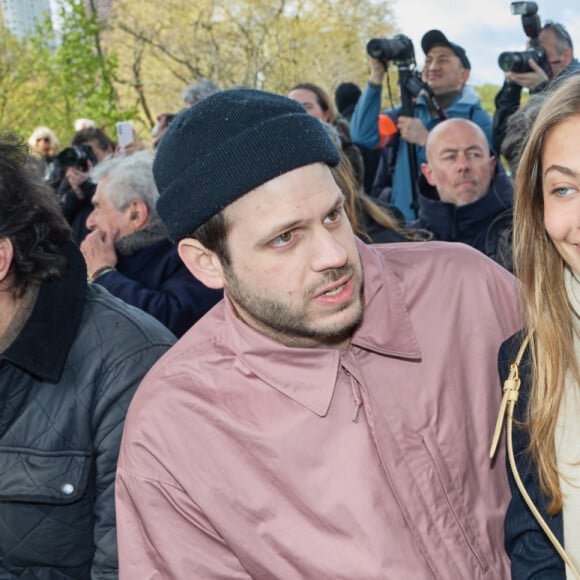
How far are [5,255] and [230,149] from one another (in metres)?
0.81

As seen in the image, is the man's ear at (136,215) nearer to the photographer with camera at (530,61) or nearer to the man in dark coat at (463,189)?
the man in dark coat at (463,189)

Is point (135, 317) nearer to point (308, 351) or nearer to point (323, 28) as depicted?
point (308, 351)

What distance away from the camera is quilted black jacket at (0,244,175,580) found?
2057 mm

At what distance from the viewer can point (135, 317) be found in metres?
2.22

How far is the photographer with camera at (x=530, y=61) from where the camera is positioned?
4480mm

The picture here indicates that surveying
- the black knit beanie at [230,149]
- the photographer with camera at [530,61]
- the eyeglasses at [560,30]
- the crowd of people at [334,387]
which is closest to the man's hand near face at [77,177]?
the photographer with camera at [530,61]

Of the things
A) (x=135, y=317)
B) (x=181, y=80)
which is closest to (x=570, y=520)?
(x=135, y=317)

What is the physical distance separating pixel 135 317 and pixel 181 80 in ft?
68.8

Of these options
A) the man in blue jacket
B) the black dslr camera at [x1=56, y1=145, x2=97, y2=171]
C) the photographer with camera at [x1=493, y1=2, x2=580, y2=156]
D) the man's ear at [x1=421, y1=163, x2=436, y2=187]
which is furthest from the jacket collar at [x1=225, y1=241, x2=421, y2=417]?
the black dslr camera at [x1=56, y1=145, x2=97, y2=171]

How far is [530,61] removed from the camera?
4473 mm

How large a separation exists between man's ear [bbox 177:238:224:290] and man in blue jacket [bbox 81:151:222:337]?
1.45 meters

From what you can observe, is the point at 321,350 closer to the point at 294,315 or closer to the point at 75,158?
the point at 294,315

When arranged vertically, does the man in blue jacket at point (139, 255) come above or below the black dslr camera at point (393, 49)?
below

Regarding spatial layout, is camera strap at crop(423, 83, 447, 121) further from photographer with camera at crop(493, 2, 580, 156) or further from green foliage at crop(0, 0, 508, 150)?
green foliage at crop(0, 0, 508, 150)
